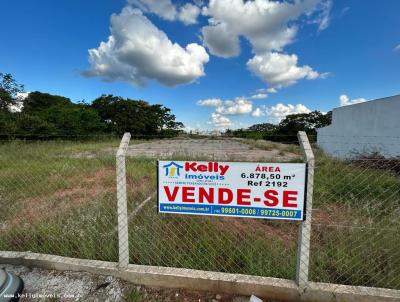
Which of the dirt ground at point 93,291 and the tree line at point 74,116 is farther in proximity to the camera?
the tree line at point 74,116

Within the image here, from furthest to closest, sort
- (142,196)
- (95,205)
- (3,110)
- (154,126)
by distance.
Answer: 1. (154,126)
2. (3,110)
3. (142,196)
4. (95,205)

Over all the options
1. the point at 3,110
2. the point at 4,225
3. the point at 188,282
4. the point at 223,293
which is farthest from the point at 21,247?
the point at 3,110

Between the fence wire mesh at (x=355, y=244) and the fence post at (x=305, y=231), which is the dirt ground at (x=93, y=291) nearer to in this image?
the fence post at (x=305, y=231)

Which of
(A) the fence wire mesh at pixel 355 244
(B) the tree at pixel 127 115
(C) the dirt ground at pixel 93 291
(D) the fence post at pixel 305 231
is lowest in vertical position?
(C) the dirt ground at pixel 93 291

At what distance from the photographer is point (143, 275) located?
2.33 metres

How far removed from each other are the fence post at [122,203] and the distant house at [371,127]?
620 centimetres

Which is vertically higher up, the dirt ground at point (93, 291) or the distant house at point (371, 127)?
the distant house at point (371, 127)

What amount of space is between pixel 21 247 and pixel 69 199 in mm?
2138

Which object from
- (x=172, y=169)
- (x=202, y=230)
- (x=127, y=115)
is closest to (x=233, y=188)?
(x=172, y=169)

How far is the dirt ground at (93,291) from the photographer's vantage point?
7.13 ft

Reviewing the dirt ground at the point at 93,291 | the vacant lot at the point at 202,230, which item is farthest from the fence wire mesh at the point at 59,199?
the dirt ground at the point at 93,291

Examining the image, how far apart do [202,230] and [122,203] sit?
1370 millimetres

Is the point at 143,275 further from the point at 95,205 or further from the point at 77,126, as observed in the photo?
the point at 77,126

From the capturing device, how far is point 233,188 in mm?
2209
